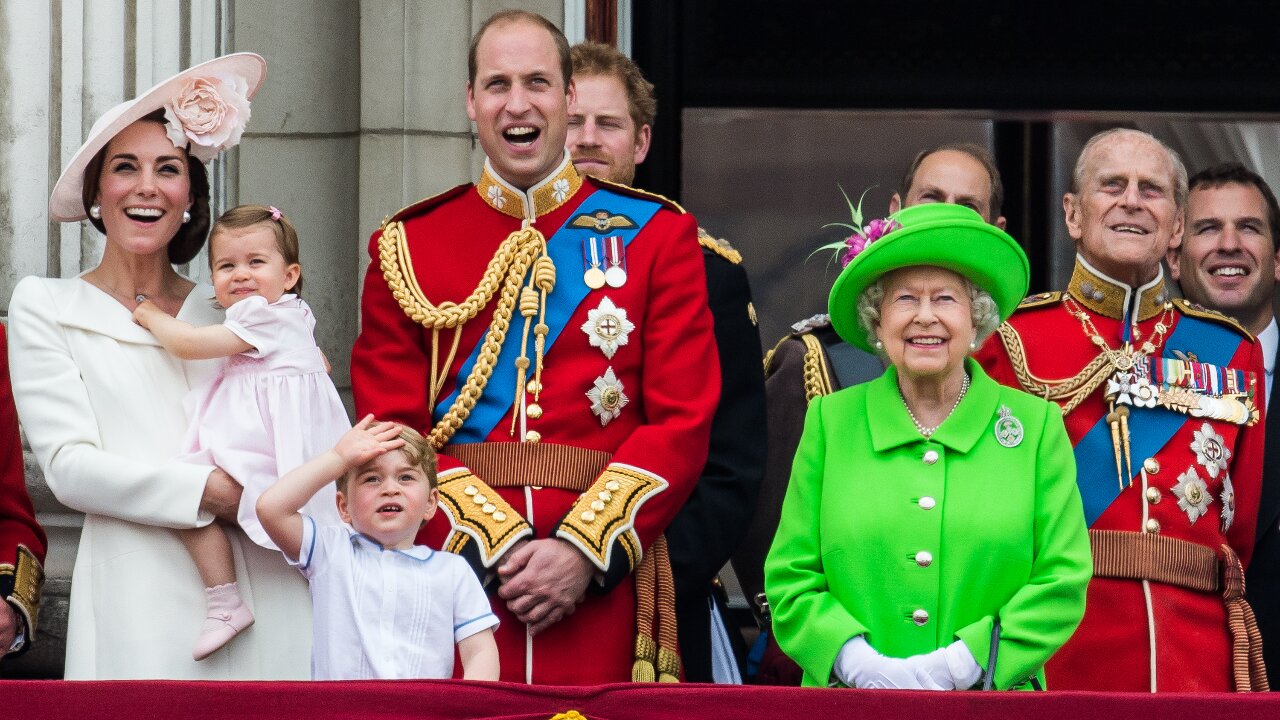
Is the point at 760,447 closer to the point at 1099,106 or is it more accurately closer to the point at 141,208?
the point at 141,208

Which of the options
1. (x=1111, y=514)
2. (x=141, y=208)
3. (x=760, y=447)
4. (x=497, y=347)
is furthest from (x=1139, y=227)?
(x=141, y=208)

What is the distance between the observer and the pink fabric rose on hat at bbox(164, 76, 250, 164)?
4.34m

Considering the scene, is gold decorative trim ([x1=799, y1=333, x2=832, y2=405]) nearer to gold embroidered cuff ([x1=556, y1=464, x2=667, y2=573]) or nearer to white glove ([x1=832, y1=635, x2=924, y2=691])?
gold embroidered cuff ([x1=556, y1=464, x2=667, y2=573])

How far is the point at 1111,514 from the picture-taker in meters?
4.36

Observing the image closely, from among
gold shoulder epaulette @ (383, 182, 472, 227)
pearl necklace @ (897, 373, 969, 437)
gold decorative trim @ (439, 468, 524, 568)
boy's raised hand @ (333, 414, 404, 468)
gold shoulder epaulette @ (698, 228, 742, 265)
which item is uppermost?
gold shoulder epaulette @ (383, 182, 472, 227)

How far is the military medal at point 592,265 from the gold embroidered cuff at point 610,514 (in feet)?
1.26

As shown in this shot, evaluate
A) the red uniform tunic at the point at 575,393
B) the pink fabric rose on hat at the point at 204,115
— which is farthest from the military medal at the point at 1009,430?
the pink fabric rose on hat at the point at 204,115

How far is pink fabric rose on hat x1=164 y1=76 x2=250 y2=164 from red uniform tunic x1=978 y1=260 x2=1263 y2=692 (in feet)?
5.19

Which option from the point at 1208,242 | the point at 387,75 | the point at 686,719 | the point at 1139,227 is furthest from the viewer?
the point at 387,75

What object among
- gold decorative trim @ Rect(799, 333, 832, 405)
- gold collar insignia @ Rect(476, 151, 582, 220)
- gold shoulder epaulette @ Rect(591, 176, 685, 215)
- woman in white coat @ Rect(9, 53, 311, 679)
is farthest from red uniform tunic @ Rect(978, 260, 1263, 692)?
woman in white coat @ Rect(9, 53, 311, 679)

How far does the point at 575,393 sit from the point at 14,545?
1.14m

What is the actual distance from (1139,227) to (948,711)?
1.46 metres

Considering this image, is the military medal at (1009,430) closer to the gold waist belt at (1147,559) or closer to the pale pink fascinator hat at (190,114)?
the gold waist belt at (1147,559)

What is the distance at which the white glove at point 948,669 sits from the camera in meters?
3.81
